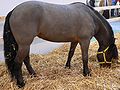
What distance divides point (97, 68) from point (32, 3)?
3.65 feet

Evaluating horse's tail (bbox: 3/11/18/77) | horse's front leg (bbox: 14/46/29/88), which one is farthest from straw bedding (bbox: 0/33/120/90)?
horse's tail (bbox: 3/11/18/77)

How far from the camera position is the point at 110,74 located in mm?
2414

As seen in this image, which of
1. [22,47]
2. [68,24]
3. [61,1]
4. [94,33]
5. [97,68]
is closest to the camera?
[22,47]

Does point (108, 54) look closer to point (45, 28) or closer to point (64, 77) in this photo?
point (64, 77)

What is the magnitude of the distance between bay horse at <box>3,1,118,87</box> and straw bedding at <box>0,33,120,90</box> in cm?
10

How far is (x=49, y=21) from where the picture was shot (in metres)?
2.06

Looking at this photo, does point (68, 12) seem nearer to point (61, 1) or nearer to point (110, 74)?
point (110, 74)

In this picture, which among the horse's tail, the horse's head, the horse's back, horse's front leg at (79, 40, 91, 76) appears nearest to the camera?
the horse's back

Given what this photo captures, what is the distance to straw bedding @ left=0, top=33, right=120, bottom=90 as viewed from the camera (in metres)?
2.09

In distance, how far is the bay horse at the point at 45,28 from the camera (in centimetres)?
198

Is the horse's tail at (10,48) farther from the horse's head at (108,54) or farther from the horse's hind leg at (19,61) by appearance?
the horse's head at (108,54)

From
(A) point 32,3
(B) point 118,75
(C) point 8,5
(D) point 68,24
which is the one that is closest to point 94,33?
(D) point 68,24

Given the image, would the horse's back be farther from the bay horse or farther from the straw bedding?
the straw bedding

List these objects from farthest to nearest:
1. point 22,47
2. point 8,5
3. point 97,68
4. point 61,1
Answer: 1. point 61,1
2. point 8,5
3. point 97,68
4. point 22,47
